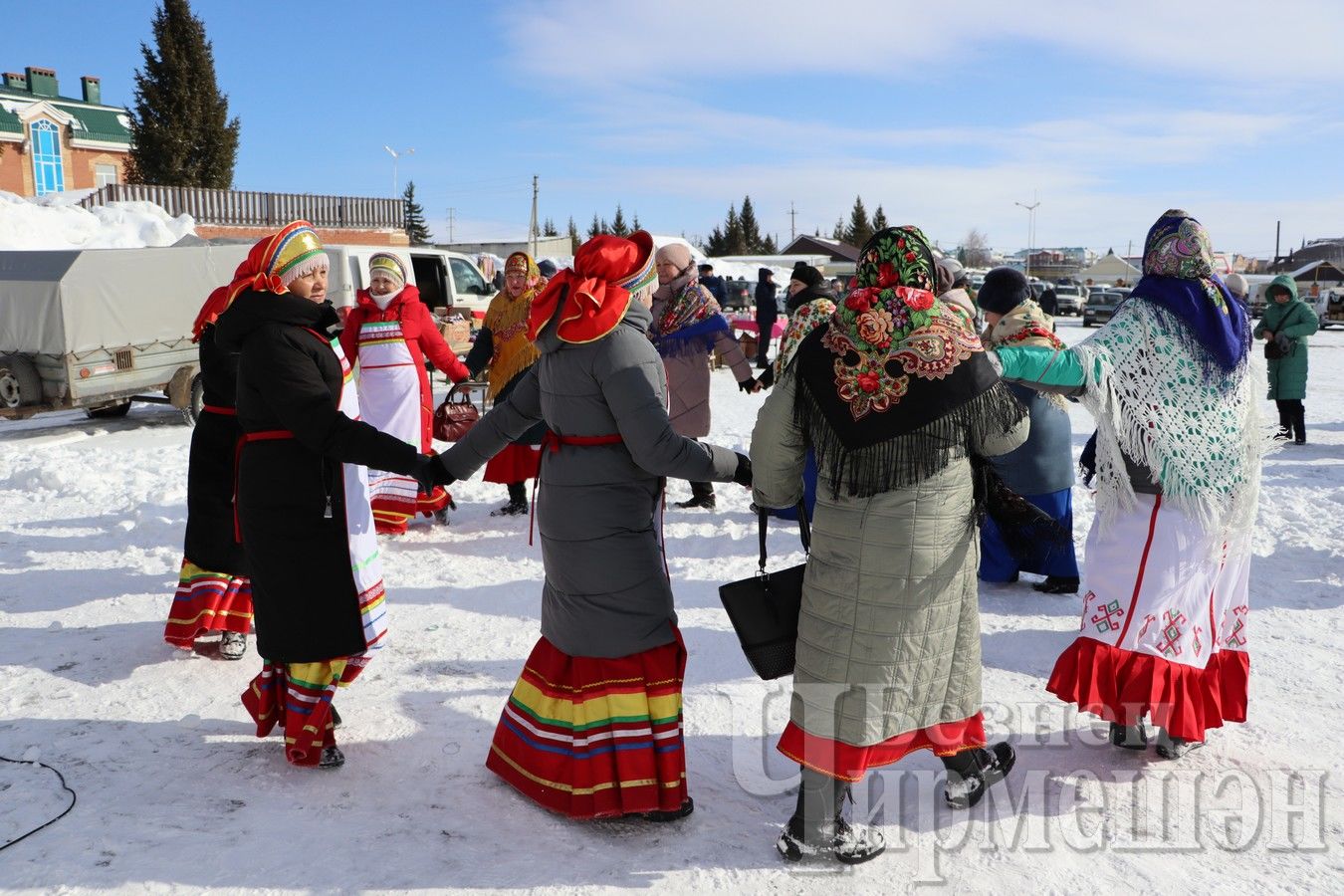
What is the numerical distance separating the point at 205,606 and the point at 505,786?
1892 millimetres

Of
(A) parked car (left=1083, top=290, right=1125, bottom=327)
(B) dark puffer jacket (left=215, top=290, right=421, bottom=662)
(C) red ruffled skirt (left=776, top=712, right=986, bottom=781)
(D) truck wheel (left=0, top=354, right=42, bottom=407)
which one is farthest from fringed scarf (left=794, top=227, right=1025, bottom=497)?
(A) parked car (left=1083, top=290, right=1125, bottom=327)

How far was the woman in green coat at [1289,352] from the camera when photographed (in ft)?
32.2

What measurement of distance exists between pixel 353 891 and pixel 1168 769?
2.69 meters

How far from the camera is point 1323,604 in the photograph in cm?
499

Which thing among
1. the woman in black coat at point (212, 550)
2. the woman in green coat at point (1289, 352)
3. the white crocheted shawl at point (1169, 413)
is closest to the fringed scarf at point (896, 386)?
the white crocheted shawl at point (1169, 413)

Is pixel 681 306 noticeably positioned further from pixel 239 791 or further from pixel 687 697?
pixel 239 791

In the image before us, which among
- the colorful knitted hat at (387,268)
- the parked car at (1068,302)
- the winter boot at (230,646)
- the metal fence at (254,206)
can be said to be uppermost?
the metal fence at (254,206)

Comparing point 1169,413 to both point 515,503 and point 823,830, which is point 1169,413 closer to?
point 823,830

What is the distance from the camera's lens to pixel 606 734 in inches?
116

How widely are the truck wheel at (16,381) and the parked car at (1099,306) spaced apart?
3031 centimetres

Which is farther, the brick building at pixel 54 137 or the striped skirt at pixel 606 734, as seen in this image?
the brick building at pixel 54 137

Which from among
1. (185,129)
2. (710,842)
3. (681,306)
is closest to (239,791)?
(710,842)

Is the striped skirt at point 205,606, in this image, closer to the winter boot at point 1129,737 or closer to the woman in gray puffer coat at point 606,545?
the woman in gray puffer coat at point 606,545

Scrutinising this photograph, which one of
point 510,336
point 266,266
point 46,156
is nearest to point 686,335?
point 510,336
